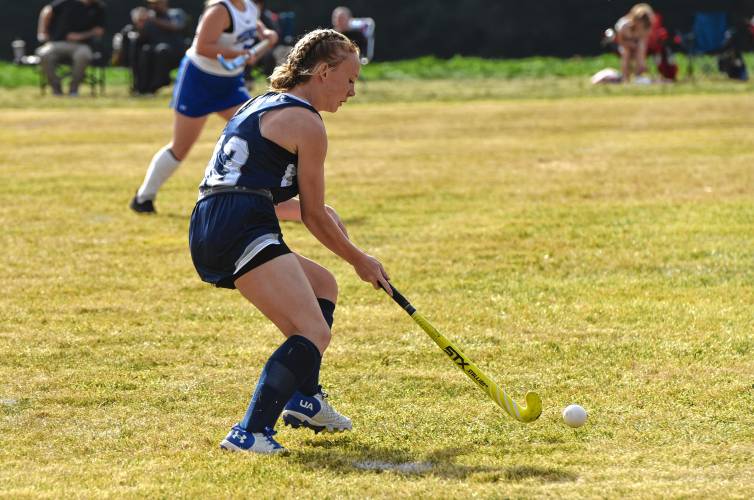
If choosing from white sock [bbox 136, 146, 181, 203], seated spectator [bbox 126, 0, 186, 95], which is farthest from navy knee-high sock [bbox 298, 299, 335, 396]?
seated spectator [bbox 126, 0, 186, 95]

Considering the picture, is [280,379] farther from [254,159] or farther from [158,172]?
[158,172]

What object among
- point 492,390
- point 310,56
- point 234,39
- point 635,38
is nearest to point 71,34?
point 635,38

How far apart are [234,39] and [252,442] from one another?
6470mm

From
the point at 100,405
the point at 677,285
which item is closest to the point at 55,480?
the point at 100,405

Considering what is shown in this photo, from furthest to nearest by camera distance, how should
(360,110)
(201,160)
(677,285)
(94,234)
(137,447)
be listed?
(360,110), (201,160), (94,234), (677,285), (137,447)

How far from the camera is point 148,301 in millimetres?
7805

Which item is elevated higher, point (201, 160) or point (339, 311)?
point (339, 311)

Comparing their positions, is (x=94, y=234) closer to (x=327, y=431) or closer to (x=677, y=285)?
(x=677, y=285)

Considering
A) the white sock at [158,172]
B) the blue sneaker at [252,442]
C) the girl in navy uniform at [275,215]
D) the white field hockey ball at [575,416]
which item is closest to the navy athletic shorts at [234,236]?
the girl in navy uniform at [275,215]

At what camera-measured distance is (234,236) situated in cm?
483

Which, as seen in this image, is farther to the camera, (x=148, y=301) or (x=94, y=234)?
(x=94, y=234)

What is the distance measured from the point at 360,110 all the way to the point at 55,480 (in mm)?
17096

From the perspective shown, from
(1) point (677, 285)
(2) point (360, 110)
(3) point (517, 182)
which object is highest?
(1) point (677, 285)

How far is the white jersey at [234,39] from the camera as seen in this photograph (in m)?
10.7
